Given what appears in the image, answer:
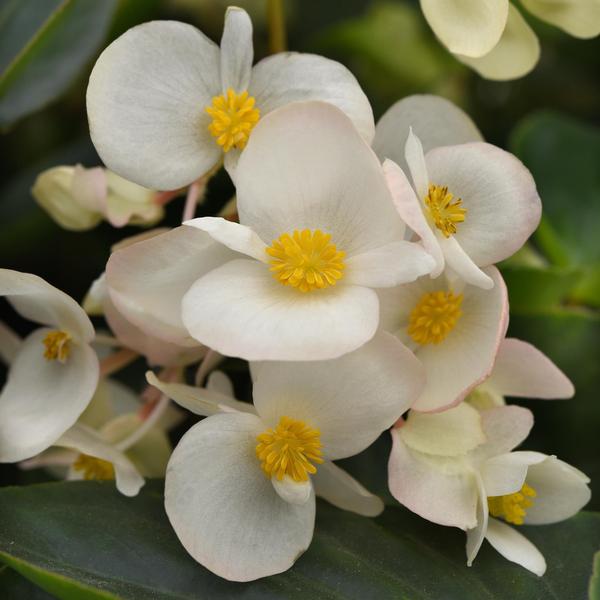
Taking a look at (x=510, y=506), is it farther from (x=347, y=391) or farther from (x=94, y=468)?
(x=94, y=468)

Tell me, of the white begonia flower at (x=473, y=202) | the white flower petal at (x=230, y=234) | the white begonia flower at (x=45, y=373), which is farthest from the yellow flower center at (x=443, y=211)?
the white begonia flower at (x=45, y=373)

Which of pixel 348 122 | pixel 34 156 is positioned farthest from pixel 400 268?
pixel 34 156

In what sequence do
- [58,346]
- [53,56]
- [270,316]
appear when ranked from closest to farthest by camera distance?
[270,316] → [58,346] → [53,56]

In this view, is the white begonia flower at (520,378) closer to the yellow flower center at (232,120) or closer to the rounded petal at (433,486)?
the rounded petal at (433,486)

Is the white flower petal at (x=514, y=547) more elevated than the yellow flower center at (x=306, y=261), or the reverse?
the yellow flower center at (x=306, y=261)

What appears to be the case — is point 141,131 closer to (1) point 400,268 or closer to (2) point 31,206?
(1) point 400,268

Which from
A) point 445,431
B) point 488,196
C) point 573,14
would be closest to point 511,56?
point 573,14
